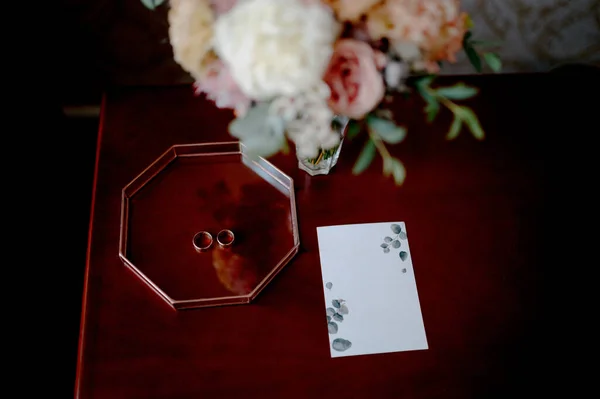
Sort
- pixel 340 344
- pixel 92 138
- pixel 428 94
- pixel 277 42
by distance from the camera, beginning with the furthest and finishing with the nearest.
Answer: pixel 92 138 → pixel 340 344 → pixel 428 94 → pixel 277 42

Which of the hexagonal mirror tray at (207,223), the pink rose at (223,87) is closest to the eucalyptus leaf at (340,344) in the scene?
the hexagonal mirror tray at (207,223)

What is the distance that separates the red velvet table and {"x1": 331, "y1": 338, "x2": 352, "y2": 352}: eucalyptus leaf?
0.6 inches

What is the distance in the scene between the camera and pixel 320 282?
0.75 meters

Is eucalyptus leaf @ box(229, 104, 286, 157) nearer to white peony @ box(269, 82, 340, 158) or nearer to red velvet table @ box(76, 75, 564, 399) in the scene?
white peony @ box(269, 82, 340, 158)

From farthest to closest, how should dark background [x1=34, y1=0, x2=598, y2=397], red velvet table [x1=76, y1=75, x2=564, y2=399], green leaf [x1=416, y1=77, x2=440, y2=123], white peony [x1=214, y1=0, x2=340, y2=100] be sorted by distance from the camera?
dark background [x1=34, y1=0, x2=598, y2=397], red velvet table [x1=76, y1=75, x2=564, y2=399], green leaf [x1=416, y1=77, x2=440, y2=123], white peony [x1=214, y1=0, x2=340, y2=100]

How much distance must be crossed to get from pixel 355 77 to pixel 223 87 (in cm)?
13

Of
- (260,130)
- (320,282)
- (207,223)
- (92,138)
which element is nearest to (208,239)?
(207,223)

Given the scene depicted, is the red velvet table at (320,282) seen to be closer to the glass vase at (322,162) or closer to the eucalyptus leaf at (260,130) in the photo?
the glass vase at (322,162)

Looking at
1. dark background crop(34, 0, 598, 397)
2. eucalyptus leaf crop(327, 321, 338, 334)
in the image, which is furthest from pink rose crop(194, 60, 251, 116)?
dark background crop(34, 0, 598, 397)

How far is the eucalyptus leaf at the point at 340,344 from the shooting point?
0.71m

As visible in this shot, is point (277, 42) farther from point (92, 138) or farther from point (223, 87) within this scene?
point (92, 138)

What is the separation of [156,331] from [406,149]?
520 mm

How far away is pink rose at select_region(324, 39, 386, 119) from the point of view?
46 cm

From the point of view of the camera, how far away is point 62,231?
1.09m
